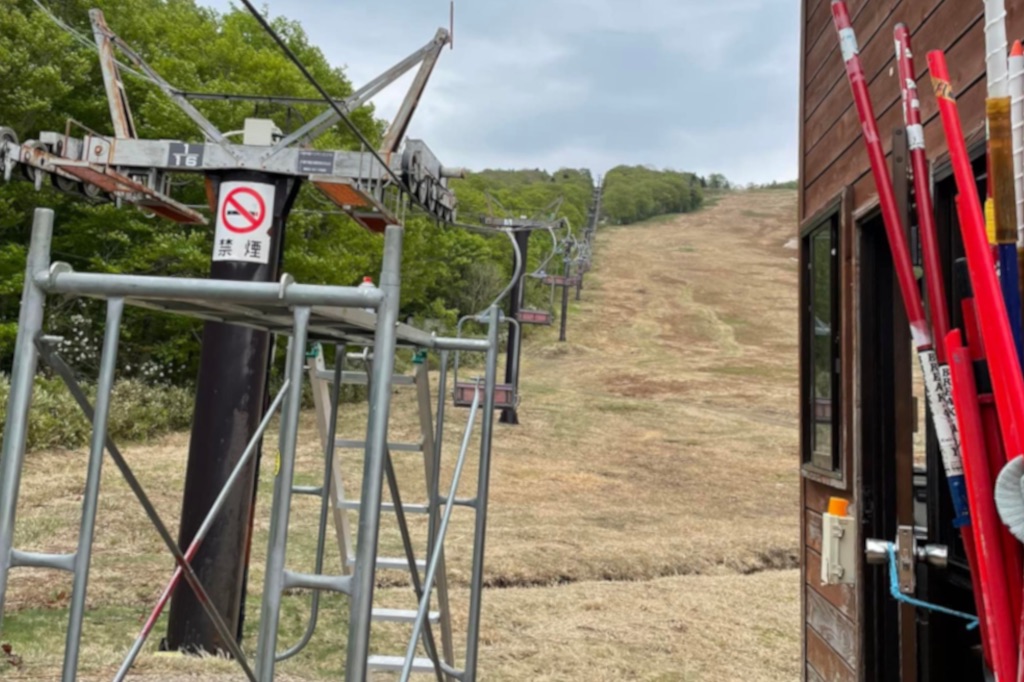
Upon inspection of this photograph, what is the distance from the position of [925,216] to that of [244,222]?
3.65m

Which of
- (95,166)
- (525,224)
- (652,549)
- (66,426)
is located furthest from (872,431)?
(525,224)

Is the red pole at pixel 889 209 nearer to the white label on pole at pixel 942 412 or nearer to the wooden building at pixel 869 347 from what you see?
the white label on pole at pixel 942 412

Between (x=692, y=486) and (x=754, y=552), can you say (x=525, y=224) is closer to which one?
(x=692, y=486)

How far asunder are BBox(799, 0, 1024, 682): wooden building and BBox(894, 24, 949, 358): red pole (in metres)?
0.22

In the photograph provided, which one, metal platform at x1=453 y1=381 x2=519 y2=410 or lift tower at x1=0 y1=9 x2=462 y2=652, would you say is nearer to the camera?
lift tower at x1=0 y1=9 x2=462 y2=652

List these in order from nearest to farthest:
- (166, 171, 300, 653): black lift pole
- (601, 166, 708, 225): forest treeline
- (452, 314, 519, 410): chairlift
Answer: (166, 171, 300, 653): black lift pole → (452, 314, 519, 410): chairlift → (601, 166, 708, 225): forest treeline

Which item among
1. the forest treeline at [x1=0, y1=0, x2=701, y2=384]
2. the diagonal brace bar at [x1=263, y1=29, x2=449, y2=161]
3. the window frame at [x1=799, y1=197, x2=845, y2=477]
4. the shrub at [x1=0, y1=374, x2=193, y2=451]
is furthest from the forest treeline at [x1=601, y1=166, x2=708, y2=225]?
the window frame at [x1=799, y1=197, x2=845, y2=477]

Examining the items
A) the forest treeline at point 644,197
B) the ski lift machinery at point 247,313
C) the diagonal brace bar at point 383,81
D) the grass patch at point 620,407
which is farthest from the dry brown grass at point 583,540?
the forest treeline at point 644,197

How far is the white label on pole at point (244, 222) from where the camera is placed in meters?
4.32

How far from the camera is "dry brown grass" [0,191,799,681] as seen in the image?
504 centimetres

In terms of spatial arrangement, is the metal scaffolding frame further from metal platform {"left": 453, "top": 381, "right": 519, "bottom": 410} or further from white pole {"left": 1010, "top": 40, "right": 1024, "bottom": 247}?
metal platform {"left": 453, "top": 381, "right": 519, "bottom": 410}

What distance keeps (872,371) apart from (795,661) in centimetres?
327

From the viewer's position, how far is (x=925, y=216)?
4.91 feet

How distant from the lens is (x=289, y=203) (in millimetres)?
4477
